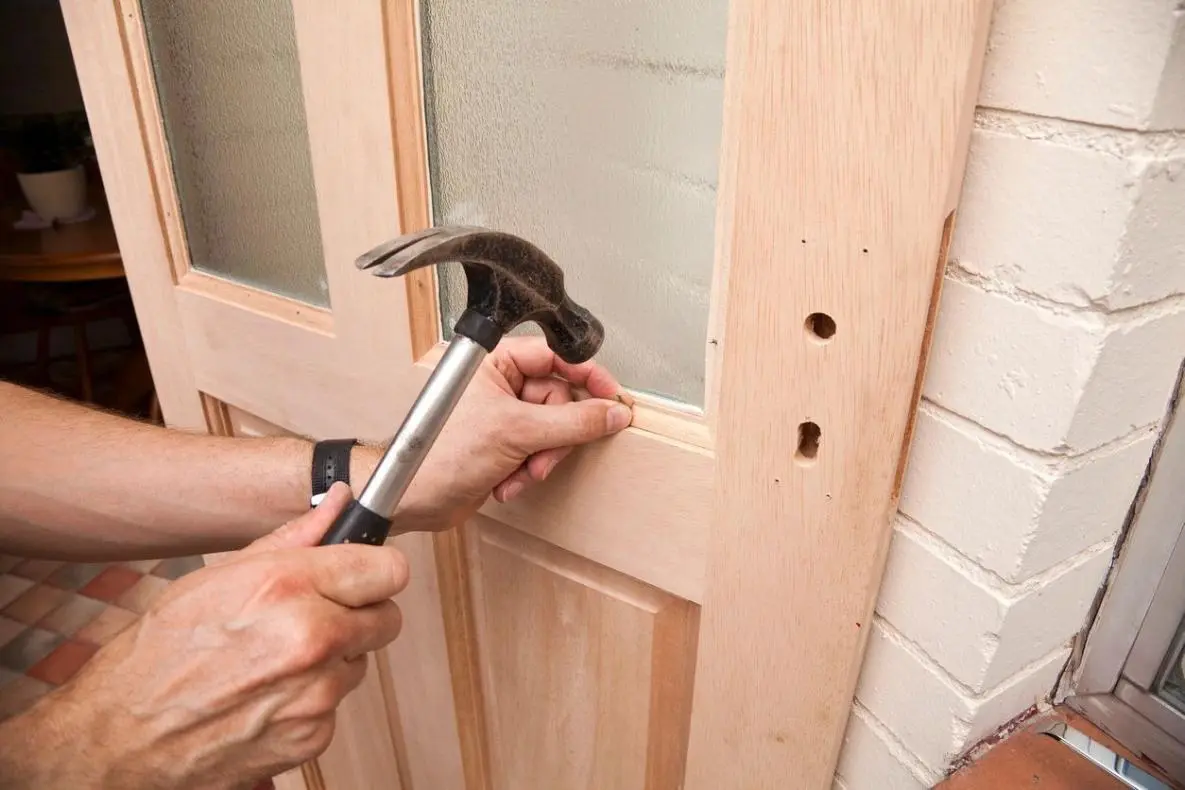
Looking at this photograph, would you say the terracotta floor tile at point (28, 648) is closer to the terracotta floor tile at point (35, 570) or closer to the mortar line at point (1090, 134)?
the terracotta floor tile at point (35, 570)

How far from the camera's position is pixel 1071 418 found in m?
0.40

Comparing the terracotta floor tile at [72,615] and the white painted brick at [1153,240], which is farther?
the terracotta floor tile at [72,615]

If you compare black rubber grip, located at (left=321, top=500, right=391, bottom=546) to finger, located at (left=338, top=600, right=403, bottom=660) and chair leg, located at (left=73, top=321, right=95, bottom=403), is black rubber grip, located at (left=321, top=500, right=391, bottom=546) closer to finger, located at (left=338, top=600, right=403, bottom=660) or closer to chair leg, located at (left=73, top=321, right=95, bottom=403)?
finger, located at (left=338, top=600, right=403, bottom=660)

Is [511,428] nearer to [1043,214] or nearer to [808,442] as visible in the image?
[808,442]

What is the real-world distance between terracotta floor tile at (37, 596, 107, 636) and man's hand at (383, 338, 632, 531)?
1921mm

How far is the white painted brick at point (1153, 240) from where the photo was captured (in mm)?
354

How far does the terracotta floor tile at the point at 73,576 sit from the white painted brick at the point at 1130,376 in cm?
254

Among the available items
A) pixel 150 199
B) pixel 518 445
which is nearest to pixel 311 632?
pixel 518 445

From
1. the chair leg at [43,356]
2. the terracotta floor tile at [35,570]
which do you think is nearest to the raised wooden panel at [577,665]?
the terracotta floor tile at [35,570]

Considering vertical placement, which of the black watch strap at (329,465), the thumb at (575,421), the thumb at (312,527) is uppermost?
the thumb at (575,421)

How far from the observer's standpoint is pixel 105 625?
204 cm

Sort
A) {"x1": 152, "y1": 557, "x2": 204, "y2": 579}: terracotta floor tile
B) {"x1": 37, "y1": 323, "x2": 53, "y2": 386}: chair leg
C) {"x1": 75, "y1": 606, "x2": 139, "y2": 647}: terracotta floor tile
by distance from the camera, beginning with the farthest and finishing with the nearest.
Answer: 1. {"x1": 37, "y1": 323, "x2": 53, "y2": 386}: chair leg
2. {"x1": 152, "y1": 557, "x2": 204, "y2": 579}: terracotta floor tile
3. {"x1": 75, "y1": 606, "x2": 139, "y2": 647}: terracotta floor tile

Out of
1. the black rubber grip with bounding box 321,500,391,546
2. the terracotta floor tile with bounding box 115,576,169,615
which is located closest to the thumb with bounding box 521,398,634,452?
the black rubber grip with bounding box 321,500,391,546

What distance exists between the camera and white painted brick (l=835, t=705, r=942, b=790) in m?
0.54
